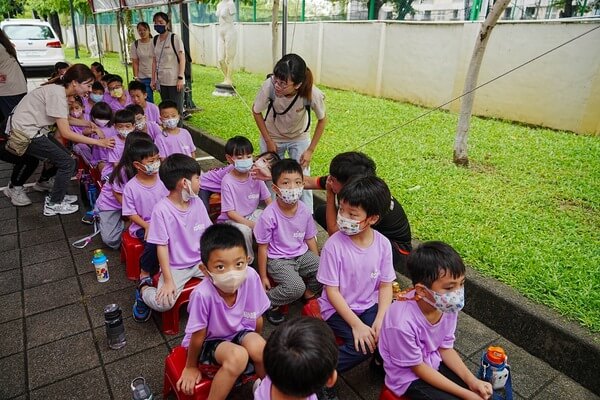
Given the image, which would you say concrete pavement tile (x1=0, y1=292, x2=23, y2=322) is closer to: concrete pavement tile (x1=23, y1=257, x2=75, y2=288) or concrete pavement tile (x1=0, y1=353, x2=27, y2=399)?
concrete pavement tile (x1=23, y1=257, x2=75, y2=288)

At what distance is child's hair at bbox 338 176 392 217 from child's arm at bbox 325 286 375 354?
526mm

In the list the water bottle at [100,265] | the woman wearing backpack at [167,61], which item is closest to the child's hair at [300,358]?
the water bottle at [100,265]

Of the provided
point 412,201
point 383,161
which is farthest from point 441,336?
point 383,161

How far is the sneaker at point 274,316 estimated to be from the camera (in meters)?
3.21

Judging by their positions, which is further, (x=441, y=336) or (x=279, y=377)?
(x=441, y=336)

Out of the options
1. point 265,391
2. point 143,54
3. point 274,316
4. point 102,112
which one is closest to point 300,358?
point 265,391

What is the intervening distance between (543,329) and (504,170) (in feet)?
10.7

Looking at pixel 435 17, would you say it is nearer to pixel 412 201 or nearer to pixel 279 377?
pixel 412 201

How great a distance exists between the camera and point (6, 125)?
480 cm

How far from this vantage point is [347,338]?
8.42ft

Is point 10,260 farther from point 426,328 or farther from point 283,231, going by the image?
point 426,328

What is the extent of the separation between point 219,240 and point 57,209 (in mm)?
3636

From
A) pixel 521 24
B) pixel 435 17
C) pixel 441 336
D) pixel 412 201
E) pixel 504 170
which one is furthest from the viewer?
pixel 435 17

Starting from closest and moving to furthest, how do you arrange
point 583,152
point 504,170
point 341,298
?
1. point 341,298
2. point 504,170
3. point 583,152
